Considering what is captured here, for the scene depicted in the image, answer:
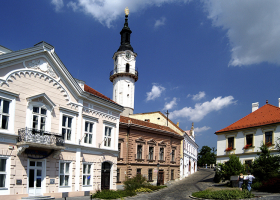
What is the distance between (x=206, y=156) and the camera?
86562 millimetres

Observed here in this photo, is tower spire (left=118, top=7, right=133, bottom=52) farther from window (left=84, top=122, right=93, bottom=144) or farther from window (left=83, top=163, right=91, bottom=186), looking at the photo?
window (left=83, top=163, right=91, bottom=186)

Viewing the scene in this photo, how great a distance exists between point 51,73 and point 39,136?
4.58 m

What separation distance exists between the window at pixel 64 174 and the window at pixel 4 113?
5248 mm

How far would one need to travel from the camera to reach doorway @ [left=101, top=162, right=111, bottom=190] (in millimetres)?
24266

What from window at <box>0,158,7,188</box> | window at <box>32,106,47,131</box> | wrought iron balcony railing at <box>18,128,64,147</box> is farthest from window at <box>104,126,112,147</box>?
window at <box>0,158,7,188</box>

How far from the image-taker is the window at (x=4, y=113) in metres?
16.2

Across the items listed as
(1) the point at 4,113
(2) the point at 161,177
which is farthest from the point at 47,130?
(2) the point at 161,177

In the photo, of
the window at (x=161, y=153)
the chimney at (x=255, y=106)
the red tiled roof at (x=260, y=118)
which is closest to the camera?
the red tiled roof at (x=260, y=118)

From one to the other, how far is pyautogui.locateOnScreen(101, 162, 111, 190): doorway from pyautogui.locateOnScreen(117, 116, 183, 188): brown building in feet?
17.1

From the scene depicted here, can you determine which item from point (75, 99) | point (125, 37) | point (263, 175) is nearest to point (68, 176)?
point (75, 99)

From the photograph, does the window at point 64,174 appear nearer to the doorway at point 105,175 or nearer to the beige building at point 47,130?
the beige building at point 47,130

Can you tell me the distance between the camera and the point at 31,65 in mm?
18250

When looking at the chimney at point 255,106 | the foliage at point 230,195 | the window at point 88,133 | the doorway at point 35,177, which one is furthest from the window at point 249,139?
the doorway at point 35,177

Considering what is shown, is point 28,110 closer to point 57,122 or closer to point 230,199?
point 57,122
